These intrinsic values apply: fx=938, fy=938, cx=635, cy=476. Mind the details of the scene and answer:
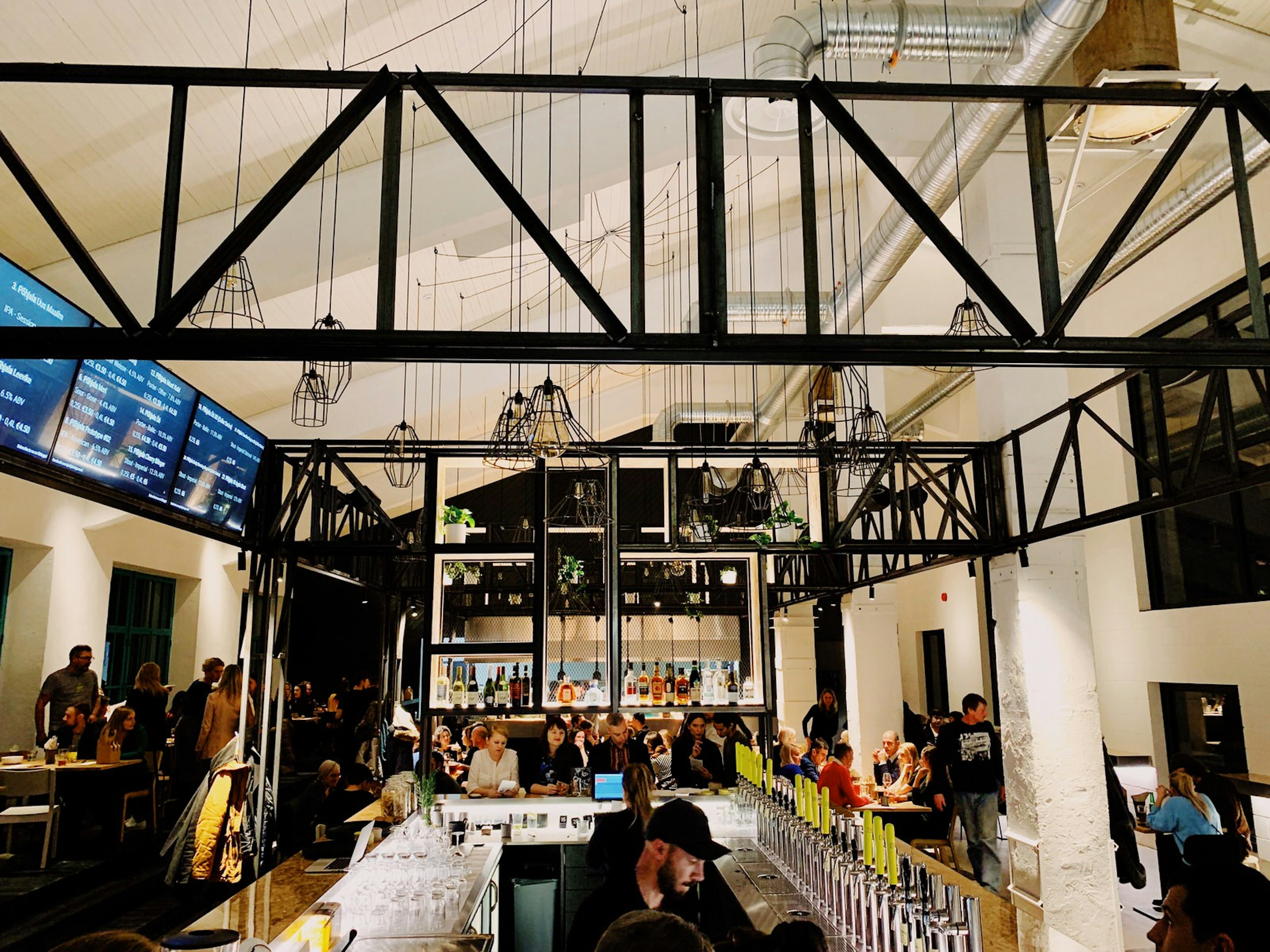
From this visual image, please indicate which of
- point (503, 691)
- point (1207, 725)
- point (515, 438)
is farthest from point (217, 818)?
point (1207, 725)

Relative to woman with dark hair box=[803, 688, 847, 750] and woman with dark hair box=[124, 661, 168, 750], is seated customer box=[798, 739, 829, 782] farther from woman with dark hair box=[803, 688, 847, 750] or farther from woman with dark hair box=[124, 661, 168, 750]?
woman with dark hair box=[124, 661, 168, 750]

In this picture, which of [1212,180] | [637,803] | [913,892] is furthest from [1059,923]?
[1212,180]

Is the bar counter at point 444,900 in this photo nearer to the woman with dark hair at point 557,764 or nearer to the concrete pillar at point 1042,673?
the woman with dark hair at point 557,764

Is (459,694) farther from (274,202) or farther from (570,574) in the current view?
(274,202)

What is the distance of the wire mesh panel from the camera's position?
8.15 meters

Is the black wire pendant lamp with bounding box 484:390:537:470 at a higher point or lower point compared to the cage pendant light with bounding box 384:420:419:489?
lower

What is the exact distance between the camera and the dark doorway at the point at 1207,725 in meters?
9.06

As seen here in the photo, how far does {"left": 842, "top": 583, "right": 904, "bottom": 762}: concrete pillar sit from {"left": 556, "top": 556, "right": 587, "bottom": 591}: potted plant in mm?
4990

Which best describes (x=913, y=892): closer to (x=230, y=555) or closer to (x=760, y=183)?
(x=760, y=183)

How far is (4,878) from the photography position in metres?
6.65

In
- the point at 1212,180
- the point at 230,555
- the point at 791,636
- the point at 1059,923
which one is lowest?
the point at 1059,923

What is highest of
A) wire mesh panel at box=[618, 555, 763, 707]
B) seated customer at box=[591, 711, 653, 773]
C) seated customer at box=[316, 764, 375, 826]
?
wire mesh panel at box=[618, 555, 763, 707]


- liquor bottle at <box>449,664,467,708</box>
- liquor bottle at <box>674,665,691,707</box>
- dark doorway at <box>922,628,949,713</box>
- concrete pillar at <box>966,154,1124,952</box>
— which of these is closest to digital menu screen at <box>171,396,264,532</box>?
liquor bottle at <box>449,664,467,708</box>

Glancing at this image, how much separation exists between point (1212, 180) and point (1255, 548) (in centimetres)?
376
